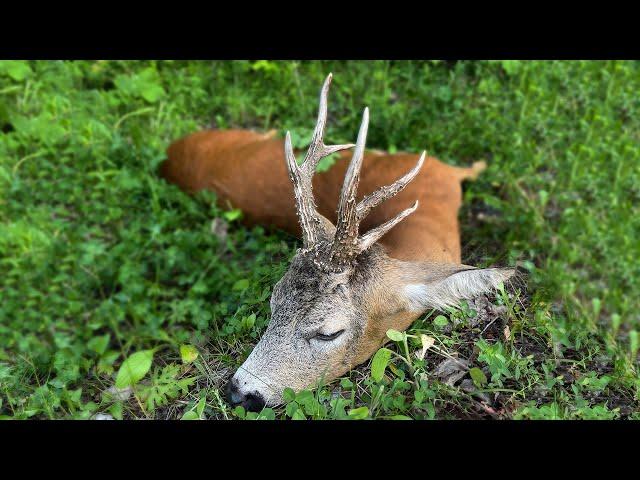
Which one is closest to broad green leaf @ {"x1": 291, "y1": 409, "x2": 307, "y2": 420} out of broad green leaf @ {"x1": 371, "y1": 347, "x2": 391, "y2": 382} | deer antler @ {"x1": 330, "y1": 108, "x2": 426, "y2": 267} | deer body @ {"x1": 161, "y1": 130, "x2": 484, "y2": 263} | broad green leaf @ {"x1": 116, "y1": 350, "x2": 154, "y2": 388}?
broad green leaf @ {"x1": 371, "y1": 347, "x2": 391, "y2": 382}

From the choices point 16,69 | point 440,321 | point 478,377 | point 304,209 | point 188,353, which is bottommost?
point 188,353

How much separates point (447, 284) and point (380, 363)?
22.2 inches

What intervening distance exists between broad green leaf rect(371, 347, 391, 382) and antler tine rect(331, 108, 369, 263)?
539 mm

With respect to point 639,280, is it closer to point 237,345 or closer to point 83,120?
point 237,345

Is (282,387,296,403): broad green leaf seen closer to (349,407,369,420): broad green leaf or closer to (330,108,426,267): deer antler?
(349,407,369,420): broad green leaf

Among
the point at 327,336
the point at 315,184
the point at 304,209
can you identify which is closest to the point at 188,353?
the point at 327,336

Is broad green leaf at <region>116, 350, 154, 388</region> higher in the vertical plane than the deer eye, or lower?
lower

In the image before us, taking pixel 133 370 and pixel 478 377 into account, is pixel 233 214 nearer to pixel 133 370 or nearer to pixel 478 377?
pixel 133 370

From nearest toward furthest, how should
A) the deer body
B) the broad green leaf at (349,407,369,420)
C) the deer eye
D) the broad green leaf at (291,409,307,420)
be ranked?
the broad green leaf at (349,407,369,420)
the broad green leaf at (291,409,307,420)
the deer eye
the deer body

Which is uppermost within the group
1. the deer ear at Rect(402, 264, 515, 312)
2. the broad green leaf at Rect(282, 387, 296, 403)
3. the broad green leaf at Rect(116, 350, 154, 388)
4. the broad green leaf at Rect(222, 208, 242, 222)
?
the deer ear at Rect(402, 264, 515, 312)

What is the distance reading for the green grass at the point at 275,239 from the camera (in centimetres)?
309

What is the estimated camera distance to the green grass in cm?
309

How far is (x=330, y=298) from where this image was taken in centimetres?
337

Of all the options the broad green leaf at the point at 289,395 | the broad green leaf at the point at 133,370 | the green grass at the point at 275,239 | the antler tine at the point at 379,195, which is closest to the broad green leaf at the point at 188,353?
the green grass at the point at 275,239
